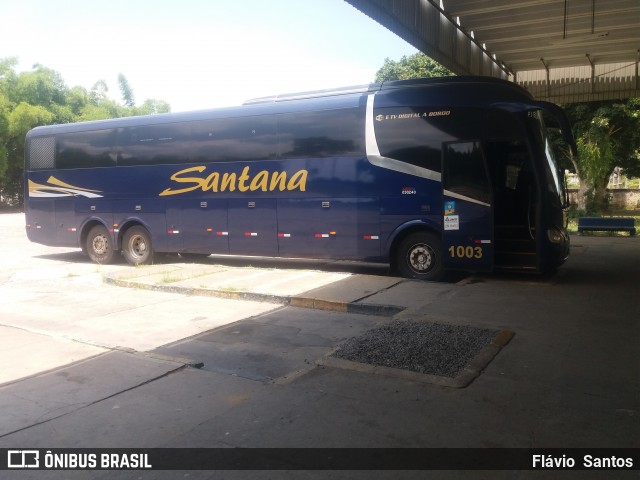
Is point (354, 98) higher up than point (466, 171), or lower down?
higher up

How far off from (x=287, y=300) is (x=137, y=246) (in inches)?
272

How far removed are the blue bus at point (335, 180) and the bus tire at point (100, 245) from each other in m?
0.04

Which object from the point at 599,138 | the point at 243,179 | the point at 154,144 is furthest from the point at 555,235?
the point at 599,138

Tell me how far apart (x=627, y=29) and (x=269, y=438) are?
1445cm

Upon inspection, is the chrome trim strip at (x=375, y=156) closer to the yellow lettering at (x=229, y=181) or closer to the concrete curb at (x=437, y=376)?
the yellow lettering at (x=229, y=181)

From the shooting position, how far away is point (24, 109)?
43.2m

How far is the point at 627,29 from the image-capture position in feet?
45.0

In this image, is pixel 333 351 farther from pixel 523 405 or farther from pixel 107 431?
pixel 107 431

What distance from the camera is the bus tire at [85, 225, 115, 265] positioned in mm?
14414

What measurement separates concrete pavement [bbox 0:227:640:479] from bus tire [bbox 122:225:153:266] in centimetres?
676

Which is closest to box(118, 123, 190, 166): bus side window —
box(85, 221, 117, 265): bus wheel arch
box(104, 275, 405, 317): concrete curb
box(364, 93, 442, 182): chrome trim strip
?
box(85, 221, 117, 265): bus wheel arch

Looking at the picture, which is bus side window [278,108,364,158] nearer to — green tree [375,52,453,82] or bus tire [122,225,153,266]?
bus tire [122,225,153,266]

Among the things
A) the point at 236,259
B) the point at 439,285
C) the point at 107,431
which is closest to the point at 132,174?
the point at 236,259

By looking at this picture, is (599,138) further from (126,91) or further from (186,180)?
(126,91)
